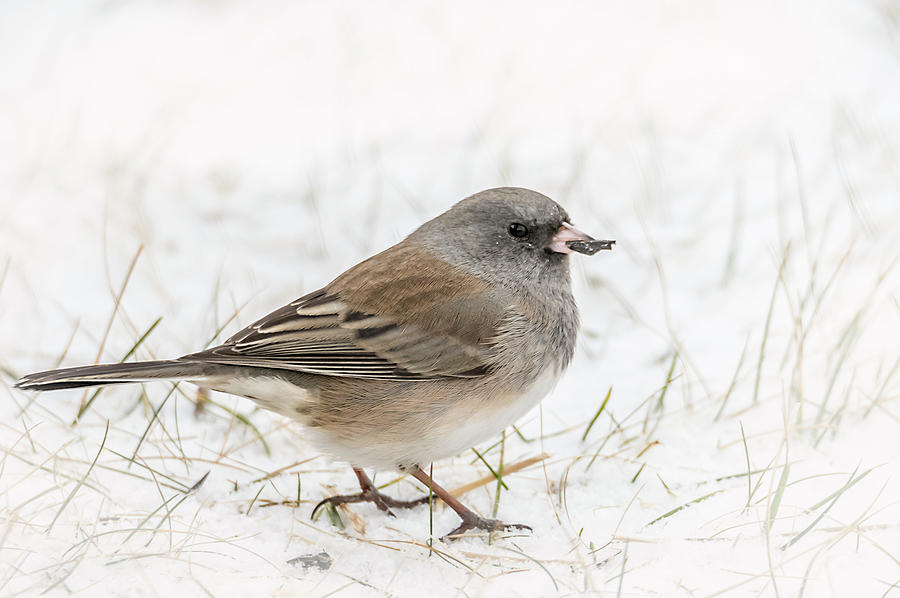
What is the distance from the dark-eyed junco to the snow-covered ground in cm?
28

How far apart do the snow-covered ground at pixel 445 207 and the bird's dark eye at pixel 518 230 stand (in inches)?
26.4

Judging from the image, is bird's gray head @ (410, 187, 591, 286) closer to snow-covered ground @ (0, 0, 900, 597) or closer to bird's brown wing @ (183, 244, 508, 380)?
bird's brown wing @ (183, 244, 508, 380)

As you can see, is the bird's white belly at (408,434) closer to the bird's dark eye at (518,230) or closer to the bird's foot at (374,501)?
the bird's foot at (374,501)

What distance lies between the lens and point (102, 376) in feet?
8.25

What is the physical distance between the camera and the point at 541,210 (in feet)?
9.90

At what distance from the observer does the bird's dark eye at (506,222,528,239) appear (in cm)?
304

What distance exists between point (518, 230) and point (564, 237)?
0.14 meters

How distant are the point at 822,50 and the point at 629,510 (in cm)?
357

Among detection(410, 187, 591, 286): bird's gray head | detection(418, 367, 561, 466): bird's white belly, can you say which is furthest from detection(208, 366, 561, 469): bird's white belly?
detection(410, 187, 591, 286): bird's gray head

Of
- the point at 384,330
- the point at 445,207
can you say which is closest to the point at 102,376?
the point at 384,330

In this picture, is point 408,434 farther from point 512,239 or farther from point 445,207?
point 445,207

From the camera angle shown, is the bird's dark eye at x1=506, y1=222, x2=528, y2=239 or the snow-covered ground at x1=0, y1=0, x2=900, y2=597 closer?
the snow-covered ground at x1=0, y1=0, x2=900, y2=597

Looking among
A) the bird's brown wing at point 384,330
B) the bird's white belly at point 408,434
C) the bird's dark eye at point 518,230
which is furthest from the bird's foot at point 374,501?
the bird's dark eye at point 518,230

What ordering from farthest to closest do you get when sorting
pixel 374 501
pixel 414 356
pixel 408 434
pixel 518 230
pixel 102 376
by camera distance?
pixel 518 230, pixel 374 501, pixel 414 356, pixel 408 434, pixel 102 376
